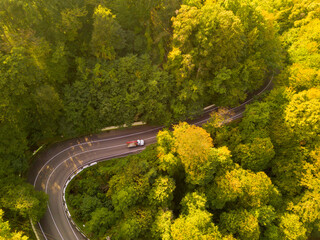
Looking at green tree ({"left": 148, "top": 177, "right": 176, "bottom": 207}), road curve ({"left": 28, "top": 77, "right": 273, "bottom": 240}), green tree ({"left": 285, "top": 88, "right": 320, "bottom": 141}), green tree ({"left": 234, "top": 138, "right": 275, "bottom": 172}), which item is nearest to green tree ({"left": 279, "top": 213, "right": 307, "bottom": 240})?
green tree ({"left": 234, "top": 138, "right": 275, "bottom": 172})

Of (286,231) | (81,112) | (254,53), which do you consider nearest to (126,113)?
(81,112)

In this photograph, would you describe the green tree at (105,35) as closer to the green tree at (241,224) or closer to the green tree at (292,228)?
the green tree at (241,224)

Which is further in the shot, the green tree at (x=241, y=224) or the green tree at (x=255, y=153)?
the green tree at (x=255, y=153)

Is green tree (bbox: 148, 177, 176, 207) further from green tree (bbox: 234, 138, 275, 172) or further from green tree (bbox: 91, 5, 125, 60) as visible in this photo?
green tree (bbox: 91, 5, 125, 60)

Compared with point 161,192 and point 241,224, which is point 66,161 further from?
point 241,224

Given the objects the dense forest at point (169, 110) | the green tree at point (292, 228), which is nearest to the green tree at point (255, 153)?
the dense forest at point (169, 110)
